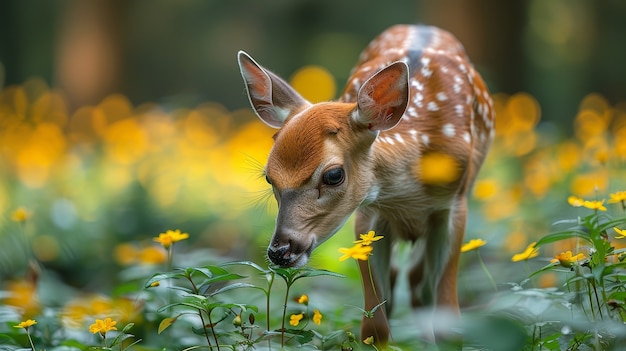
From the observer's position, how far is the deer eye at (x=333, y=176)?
3.42m

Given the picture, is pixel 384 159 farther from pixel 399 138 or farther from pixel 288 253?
pixel 288 253

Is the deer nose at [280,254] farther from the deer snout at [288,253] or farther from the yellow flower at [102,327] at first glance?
the yellow flower at [102,327]

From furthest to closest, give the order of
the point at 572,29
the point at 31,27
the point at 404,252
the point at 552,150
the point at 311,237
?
the point at 31,27 → the point at 572,29 → the point at 552,150 → the point at 404,252 → the point at 311,237

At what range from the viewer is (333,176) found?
344 cm

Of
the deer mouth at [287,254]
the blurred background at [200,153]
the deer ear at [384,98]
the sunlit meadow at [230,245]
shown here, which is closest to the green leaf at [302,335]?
the sunlit meadow at [230,245]

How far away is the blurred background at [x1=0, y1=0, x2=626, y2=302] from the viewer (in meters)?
6.02

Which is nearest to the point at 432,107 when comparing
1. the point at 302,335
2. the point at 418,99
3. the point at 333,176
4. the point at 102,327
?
the point at 418,99

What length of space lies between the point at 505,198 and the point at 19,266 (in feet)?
11.4

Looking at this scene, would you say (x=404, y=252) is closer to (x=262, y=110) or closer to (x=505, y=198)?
(x=505, y=198)

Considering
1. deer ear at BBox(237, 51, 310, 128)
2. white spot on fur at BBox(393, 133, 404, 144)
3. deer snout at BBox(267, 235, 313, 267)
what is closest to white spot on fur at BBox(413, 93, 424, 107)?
white spot on fur at BBox(393, 133, 404, 144)

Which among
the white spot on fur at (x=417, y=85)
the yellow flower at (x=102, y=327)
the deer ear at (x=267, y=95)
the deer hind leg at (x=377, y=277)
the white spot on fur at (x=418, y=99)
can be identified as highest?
the deer ear at (x=267, y=95)

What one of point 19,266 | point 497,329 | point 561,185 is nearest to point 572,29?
point 561,185

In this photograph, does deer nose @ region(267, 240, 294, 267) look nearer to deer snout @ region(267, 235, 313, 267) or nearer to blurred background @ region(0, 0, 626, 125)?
deer snout @ region(267, 235, 313, 267)

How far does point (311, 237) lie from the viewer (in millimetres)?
3350
